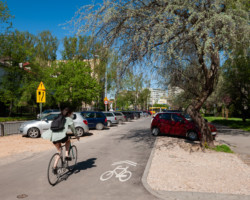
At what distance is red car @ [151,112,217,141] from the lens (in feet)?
40.9

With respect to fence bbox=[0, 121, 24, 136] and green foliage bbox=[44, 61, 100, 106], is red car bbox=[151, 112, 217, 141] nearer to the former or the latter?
fence bbox=[0, 121, 24, 136]

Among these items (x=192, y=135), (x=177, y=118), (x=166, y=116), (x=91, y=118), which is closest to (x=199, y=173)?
(x=192, y=135)

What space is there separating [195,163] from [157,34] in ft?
14.9

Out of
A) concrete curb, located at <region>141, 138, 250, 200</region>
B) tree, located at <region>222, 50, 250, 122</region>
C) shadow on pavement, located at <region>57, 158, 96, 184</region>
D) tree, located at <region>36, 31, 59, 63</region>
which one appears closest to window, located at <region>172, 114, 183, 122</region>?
shadow on pavement, located at <region>57, 158, 96, 184</region>

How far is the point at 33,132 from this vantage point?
13.5 meters

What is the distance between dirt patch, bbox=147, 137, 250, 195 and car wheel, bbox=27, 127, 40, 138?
832cm

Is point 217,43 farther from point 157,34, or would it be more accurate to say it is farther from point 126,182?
point 126,182

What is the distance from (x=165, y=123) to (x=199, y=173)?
812 centimetres

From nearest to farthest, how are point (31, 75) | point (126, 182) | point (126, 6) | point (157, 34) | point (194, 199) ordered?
point (194, 199), point (126, 182), point (157, 34), point (126, 6), point (31, 75)

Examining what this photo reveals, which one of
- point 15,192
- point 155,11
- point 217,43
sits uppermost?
point 155,11

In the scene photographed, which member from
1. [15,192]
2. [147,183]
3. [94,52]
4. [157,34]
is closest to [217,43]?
[157,34]

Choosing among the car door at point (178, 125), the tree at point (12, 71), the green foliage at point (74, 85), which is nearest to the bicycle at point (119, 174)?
the car door at point (178, 125)

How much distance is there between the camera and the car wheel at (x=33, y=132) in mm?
13390

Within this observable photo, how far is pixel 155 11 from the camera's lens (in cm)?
874
